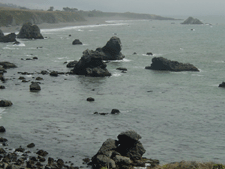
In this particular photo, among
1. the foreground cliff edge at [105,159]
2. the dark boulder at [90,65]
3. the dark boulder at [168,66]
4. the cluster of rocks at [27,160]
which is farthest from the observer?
the dark boulder at [168,66]

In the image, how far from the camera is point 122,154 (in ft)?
92.5

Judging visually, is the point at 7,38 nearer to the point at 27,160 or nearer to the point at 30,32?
the point at 30,32

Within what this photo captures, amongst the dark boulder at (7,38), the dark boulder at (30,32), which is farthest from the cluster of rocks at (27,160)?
the dark boulder at (30,32)

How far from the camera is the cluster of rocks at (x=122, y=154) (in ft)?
85.4

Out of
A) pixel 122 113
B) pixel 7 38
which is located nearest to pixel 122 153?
pixel 122 113

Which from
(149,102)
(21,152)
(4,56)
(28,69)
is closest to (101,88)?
(149,102)

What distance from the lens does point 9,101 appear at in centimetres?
4434

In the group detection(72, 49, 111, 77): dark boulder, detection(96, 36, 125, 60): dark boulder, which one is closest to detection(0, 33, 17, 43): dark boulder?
detection(96, 36, 125, 60): dark boulder

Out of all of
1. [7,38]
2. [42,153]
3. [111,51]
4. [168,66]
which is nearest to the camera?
[42,153]

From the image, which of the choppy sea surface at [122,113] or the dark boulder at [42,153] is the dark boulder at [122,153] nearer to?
the choppy sea surface at [122,113]

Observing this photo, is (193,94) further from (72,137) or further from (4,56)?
(4,56)

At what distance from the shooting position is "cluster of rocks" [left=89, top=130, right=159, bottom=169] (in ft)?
85.4

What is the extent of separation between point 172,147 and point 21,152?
571 inches

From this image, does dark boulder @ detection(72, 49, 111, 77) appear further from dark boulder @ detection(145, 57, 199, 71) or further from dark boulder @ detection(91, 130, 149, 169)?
dark boulder @ detection(91, 130, 149, 169)
